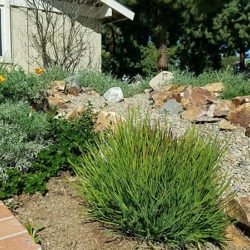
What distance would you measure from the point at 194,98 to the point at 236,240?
292 cm

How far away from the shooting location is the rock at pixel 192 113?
477cm

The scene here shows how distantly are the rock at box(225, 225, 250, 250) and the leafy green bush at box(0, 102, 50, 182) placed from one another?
1.86m

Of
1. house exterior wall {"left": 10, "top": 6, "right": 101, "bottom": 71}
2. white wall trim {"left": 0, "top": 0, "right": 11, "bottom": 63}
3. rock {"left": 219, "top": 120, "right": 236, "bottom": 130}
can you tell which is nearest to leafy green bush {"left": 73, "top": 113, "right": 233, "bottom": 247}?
rock {"left": 219, "top": 120, "right": 236, "bottom": 130}

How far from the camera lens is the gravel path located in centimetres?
325

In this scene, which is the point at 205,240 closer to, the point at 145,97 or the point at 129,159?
the point at 129,159

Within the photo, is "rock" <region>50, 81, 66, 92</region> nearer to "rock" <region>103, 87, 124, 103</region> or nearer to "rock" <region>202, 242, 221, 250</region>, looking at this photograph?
"rock" <region>103, 87, 124, 103</region>

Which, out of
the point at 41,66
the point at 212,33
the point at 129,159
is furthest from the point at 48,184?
the point at 212,33

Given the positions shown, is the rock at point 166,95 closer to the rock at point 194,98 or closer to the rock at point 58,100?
the rock at point 194,98

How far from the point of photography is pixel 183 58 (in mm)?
21234

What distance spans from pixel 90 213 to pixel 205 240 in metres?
0.88

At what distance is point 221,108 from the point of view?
190 inches

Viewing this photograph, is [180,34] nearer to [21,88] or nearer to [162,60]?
[162,60]

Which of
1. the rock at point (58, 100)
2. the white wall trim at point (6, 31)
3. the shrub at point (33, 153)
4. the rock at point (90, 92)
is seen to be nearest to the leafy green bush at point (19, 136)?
the shrub at point (33, 153)

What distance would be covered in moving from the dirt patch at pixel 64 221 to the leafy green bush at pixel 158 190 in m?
0.11
